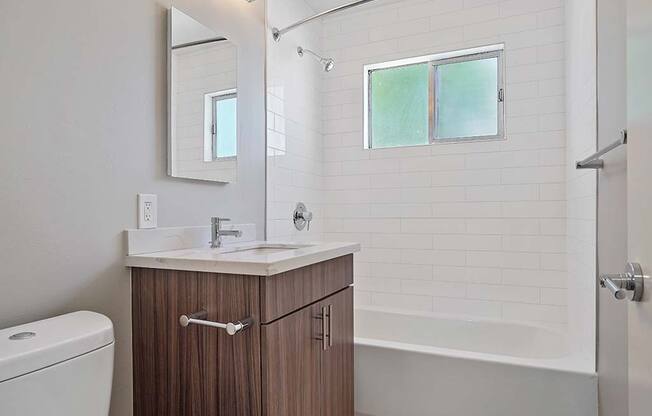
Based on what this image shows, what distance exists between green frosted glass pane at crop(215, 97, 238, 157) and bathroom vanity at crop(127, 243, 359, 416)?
639 millimetres

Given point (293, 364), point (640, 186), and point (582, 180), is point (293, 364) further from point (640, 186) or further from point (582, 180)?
point (582, 180)

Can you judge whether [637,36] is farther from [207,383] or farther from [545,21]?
[545,21]

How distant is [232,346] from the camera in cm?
115

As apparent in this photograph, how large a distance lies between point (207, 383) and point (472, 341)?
182cm

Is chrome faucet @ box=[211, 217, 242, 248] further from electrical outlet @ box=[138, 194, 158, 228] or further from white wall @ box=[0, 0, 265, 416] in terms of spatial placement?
electrical outlet @ box=[138, 194, 158, 228]

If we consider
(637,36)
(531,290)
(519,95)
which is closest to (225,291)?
(637,36)

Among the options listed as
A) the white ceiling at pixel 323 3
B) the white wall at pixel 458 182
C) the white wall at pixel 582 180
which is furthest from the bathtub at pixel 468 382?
the white ceiling at pixel 323 3

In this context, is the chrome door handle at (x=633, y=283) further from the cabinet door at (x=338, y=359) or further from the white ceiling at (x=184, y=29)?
the white ceiling at (x=184, y=29)

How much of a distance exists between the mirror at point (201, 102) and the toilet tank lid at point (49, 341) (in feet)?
2.14

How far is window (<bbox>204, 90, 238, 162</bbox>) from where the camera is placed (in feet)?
5.72

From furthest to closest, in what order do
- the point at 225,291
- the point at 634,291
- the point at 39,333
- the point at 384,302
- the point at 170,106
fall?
the point at 384,302 < the point at 170,106 < the point at 225,291 < the point at 39,333 < the point at 634,291

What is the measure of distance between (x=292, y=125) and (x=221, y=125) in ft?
2.56

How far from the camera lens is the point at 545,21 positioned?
2.32 meters

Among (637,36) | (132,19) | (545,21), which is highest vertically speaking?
(545,21)
